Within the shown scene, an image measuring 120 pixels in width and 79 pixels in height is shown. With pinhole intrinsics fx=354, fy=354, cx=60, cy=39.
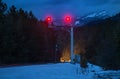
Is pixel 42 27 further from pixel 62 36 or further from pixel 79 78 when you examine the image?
pixel 79 78

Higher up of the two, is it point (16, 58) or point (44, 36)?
point (44, 36)

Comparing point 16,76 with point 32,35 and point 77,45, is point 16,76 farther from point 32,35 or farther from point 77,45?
point 77,45

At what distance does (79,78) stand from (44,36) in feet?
115

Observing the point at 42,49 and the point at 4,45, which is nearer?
the point at 4,45

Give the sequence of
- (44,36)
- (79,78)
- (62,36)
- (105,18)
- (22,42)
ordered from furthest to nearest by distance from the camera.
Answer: (62,36), (105,18), (44,36), (22,42), (79,78)

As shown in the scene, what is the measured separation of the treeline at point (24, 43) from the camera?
130 feet

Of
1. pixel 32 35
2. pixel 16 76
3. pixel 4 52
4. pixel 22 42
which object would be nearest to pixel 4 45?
pixel 4 52

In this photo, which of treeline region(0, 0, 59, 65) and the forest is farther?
treeline region(0, 0, 59, 65)

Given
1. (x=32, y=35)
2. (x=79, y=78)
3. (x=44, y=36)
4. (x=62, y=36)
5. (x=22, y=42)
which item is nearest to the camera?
(x=79, y=78)

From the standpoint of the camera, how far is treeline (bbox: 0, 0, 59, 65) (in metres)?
39.8

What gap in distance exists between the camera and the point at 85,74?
16344 millimetres

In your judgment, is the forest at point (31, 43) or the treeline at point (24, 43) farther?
the treeline at point (24, 43)

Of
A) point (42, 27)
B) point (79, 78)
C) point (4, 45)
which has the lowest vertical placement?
point (79, 78)

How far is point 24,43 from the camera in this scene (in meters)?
43.6
